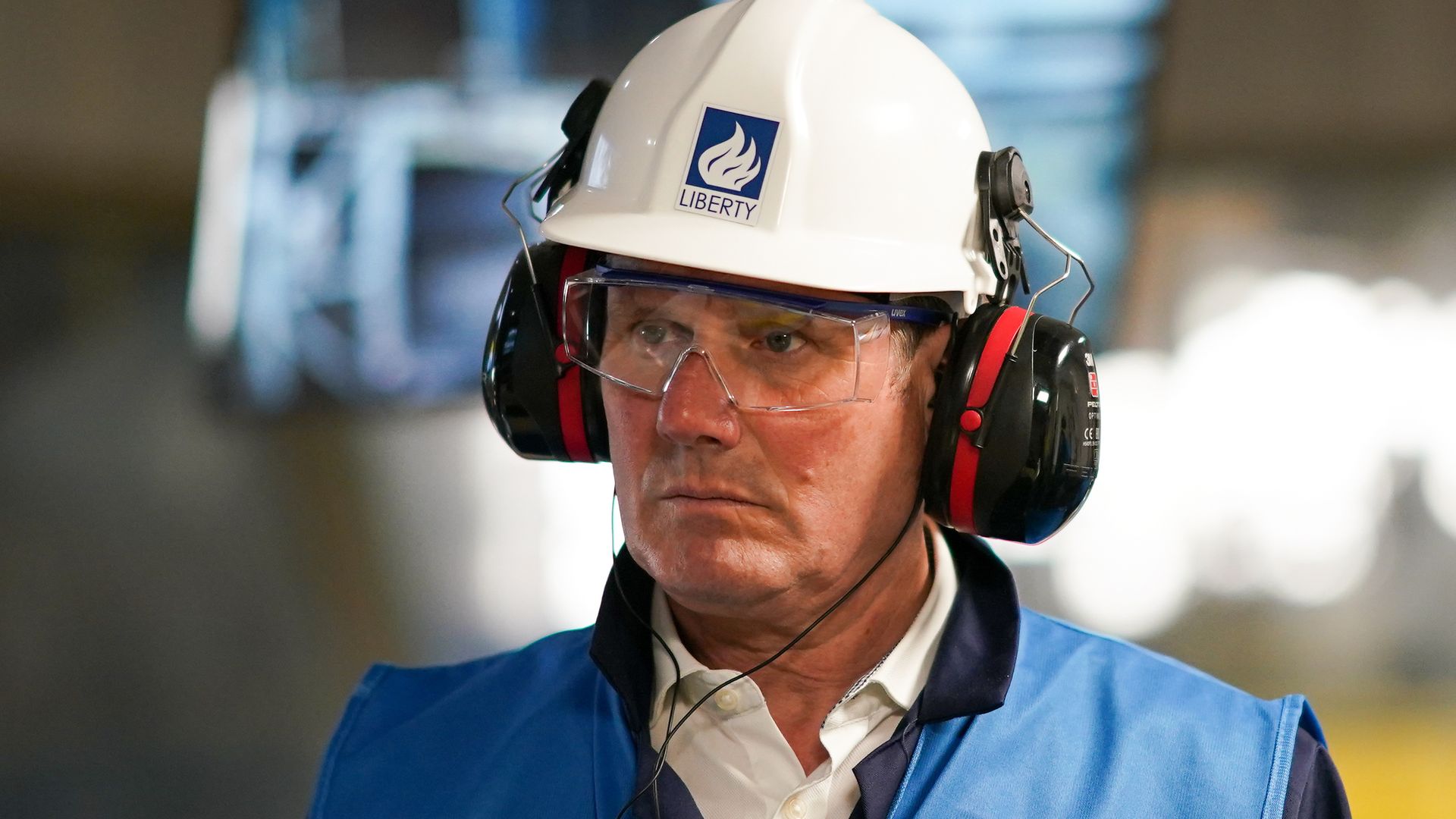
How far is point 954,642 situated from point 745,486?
35 centimetres

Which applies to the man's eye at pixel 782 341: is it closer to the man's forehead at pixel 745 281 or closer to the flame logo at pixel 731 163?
the man's forehead at pixel 745 281

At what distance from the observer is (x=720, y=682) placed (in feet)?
5.02

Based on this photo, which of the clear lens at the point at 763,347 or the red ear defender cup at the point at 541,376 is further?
the red ear defender cup at the point at 541,376

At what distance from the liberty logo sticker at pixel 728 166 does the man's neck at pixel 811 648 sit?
482 millimetres

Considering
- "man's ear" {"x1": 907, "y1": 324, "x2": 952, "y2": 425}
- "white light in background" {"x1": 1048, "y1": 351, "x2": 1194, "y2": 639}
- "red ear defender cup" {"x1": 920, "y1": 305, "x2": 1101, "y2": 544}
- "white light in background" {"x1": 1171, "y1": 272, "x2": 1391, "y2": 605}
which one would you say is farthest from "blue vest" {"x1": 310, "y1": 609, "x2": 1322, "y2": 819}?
"white light in background" {"x1": 1171, "y1": 272, "x2": 1391, "y2": 605}

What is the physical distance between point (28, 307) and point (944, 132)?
9.93 ft

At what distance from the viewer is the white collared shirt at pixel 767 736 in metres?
1.44

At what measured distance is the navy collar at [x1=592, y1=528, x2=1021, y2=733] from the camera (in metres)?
1.46

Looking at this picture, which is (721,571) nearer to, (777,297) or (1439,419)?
(777,297)

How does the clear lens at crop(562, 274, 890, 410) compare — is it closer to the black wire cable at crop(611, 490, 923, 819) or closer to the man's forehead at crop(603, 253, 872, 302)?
the man's forehead at crop(603, 253, 872, 302)

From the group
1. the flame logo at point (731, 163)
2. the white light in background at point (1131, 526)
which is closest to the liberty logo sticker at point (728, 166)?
the flame logo at point (731, 163)

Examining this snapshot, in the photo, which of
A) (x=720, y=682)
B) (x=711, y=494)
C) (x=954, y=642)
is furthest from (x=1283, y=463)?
(x=711, y=494)

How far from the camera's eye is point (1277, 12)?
3.62m

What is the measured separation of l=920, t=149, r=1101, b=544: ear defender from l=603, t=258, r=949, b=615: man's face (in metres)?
0.08
